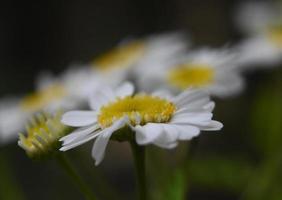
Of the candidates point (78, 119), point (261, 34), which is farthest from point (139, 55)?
point (78, 119)

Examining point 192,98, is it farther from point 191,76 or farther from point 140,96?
point 191,76

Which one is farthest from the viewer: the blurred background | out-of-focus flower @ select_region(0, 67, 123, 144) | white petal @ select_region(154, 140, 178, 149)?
the blurred background

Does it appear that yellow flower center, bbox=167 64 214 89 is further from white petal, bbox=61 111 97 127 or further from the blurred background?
the blurred background

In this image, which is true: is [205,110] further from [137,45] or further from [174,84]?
[137,45]

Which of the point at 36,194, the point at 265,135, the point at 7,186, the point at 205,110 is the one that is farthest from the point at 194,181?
the point at 36,194

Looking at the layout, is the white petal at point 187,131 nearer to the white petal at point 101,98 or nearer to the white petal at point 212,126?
the white petal at point 212,126

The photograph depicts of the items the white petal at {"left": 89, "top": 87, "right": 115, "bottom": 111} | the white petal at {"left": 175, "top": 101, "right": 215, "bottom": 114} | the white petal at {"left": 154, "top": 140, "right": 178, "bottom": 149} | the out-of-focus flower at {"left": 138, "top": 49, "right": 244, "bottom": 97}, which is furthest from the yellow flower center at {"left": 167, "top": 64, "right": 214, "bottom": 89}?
the white petal at {"left": 154, "top": 140, "right": 178, "bottom": 149}

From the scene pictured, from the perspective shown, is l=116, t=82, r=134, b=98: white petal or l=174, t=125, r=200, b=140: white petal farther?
l=116, t=82, r=134, b=98: white petal

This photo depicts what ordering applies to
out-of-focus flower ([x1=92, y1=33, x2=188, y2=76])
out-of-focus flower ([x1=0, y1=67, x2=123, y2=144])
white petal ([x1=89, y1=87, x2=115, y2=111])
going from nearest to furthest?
white petal ([x1=89, y1=87, x2=115, y2=111])
out-of-focus flower ([x1=0, y1=67, x2=123, y2=144])
out-of-focus flower ([x1=92, y1=33, x2=188, y2=76])
